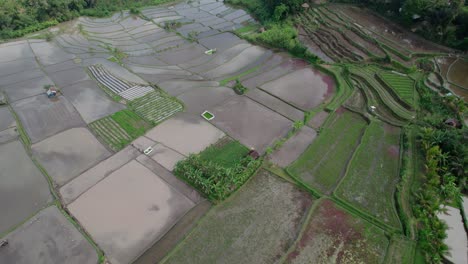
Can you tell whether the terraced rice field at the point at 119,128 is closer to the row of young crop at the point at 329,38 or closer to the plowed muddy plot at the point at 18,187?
the plowed muddy plot at the point at 18,187

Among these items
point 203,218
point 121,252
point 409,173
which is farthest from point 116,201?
point 409,173

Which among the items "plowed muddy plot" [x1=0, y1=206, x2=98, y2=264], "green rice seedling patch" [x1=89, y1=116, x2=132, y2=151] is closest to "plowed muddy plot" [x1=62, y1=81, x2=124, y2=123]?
"green rice seedling patch" [x1=89, y1=116, x2=132, y2=151]

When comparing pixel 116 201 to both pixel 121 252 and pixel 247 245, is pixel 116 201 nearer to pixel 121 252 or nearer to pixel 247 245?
pixel 121 252

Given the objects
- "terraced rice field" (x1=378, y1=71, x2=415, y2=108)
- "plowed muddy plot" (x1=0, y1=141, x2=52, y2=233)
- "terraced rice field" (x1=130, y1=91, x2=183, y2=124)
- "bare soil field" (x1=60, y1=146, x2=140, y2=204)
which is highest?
"terraced rice field" (x1=378, y1=71, x2=415, y2=108)

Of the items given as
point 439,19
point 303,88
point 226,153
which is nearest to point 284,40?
point 303,88

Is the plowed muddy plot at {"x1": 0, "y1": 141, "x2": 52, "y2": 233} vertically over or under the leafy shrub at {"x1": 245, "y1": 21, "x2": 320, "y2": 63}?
under

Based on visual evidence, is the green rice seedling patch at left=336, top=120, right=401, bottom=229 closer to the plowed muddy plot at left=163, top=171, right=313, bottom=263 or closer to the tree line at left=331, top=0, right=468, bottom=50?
the plowed muddy plot at left=163, top=171, right=313, bottom=263

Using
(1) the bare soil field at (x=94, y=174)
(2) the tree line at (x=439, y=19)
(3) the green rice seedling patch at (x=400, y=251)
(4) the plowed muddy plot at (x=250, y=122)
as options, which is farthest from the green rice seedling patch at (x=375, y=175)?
(2) the tree line at (x=439, y=19)
